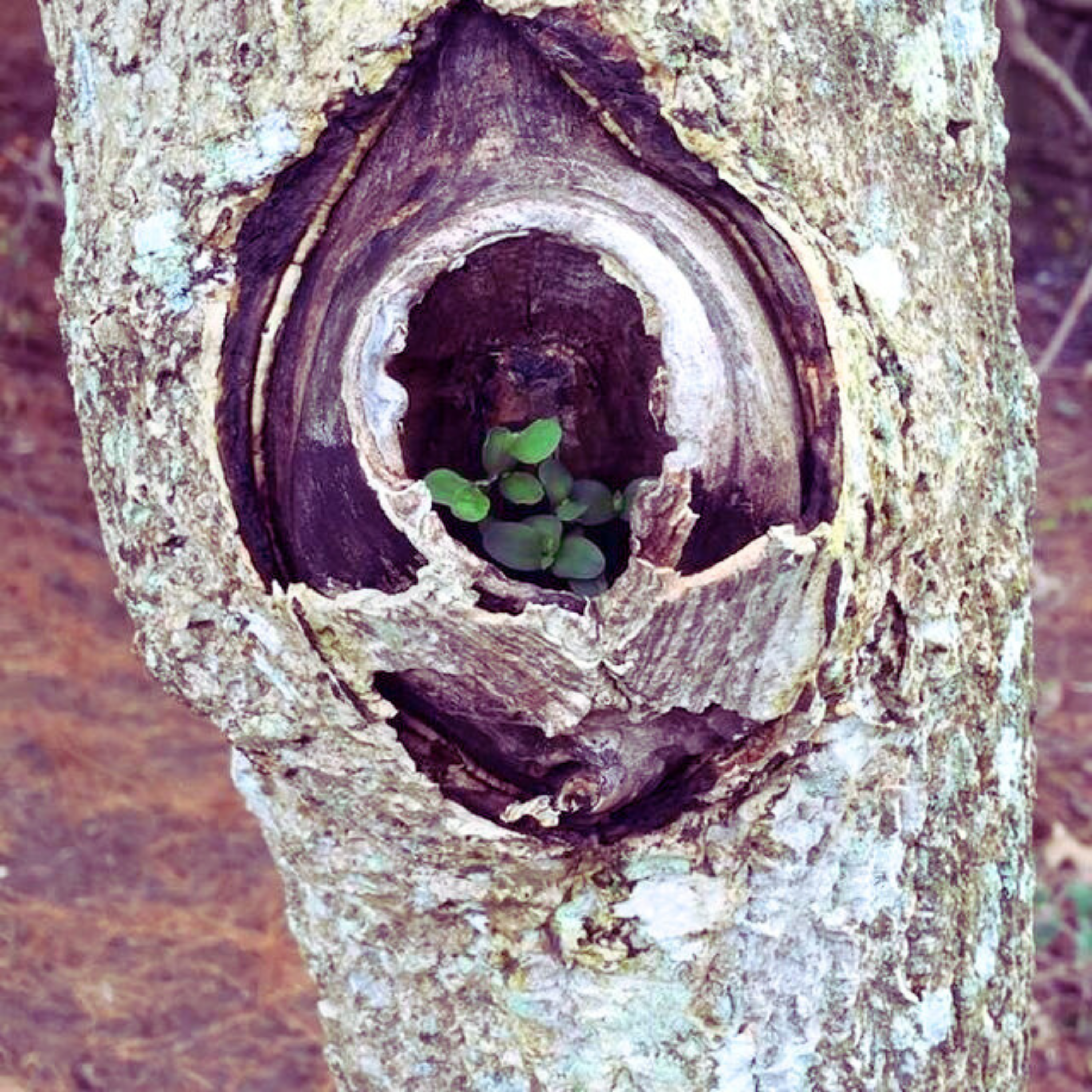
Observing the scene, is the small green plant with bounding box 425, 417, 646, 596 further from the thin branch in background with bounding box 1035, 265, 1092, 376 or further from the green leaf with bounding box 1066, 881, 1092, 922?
the thin branch in background with bounding box 1035, 265, 1092, 376

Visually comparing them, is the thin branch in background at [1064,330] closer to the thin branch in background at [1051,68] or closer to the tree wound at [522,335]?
the thin branch in background at [1051,68]

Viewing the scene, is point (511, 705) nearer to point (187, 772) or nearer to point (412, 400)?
point (412, 400)

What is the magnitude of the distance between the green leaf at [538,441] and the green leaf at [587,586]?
0.08 metres

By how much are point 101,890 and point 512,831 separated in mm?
1781

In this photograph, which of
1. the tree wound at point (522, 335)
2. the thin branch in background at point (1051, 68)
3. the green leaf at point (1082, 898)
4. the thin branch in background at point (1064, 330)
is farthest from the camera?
the thin branch in background at point (1051, 68)

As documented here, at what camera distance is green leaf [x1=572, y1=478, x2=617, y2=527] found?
0.94m

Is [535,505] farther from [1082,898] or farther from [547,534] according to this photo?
[1082,898]

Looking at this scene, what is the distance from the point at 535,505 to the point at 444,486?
0.08 m

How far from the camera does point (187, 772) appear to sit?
2.72 meters

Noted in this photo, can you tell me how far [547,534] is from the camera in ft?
2.98

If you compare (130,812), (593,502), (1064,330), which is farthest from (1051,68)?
(593,502)

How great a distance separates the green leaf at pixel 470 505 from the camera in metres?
0.88

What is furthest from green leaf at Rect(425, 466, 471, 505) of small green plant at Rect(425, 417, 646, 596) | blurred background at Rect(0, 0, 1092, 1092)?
blurred background at Rect(0, 0, 1092, 1092)

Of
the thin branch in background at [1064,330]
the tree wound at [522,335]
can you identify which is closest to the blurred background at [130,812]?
the thin branch in background at [1064,330]
